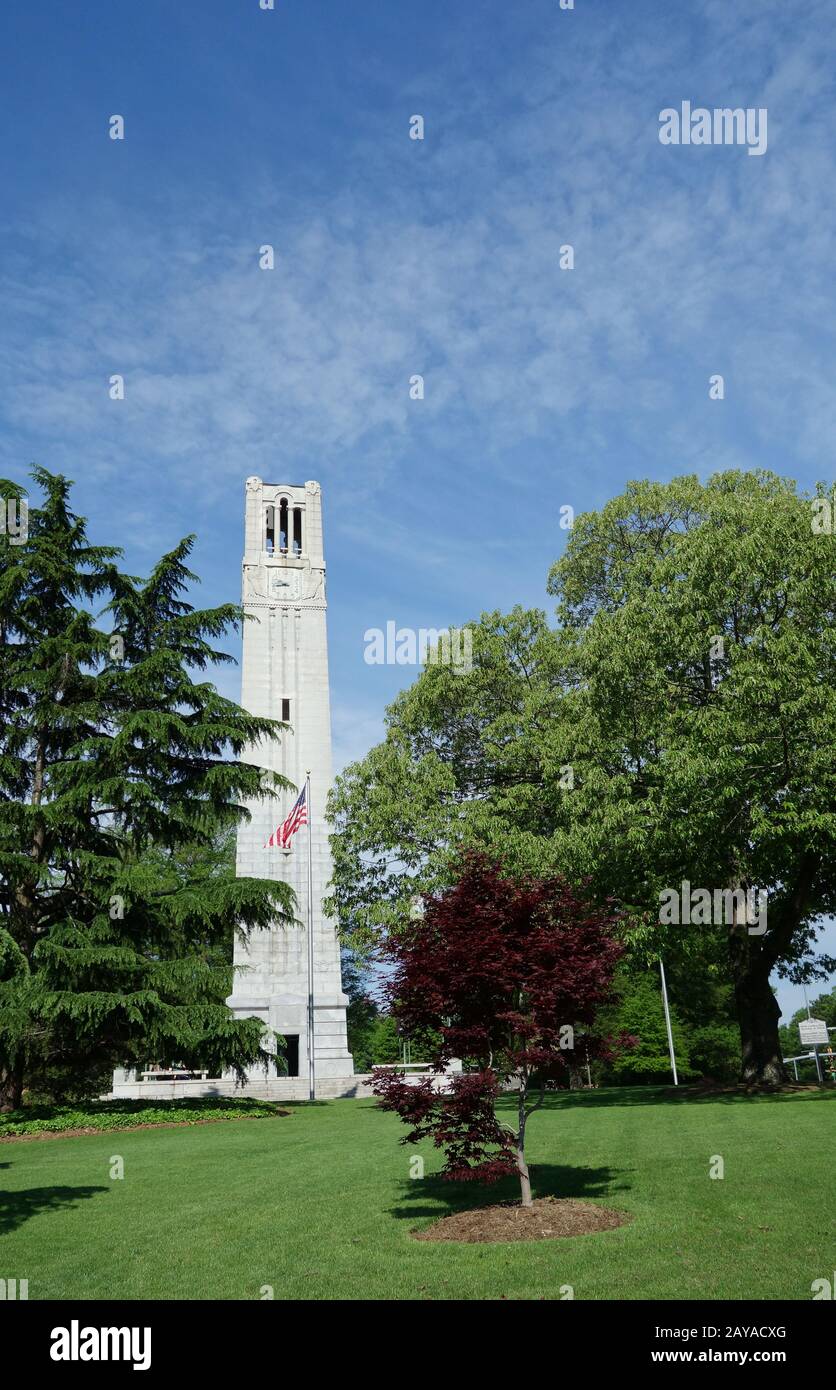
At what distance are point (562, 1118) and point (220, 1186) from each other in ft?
30.0

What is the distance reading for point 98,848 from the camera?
2652 centimetres

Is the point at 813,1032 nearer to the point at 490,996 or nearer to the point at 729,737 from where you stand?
the point at 729,737

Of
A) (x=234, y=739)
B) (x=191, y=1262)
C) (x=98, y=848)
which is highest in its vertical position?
(x=234, y=739)

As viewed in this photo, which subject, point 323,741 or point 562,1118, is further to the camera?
point 323,741

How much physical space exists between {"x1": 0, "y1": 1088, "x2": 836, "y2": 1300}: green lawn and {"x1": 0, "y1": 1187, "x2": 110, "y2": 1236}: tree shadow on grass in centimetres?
5

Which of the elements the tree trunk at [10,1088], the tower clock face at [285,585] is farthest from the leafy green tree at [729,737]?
the tower clock face at [285,585]

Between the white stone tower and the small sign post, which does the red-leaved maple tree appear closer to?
the white stone tower

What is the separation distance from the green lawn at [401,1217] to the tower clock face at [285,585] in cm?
3010

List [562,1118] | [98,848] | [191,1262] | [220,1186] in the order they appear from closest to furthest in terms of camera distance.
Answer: [191,1262] < [220,1186] < [562,1118] < [98,848]

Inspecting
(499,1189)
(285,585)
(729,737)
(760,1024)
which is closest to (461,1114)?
(499,1189)

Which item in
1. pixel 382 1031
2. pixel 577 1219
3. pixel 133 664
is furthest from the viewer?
pixel 382 1031

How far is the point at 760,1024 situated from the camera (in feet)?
79.2
